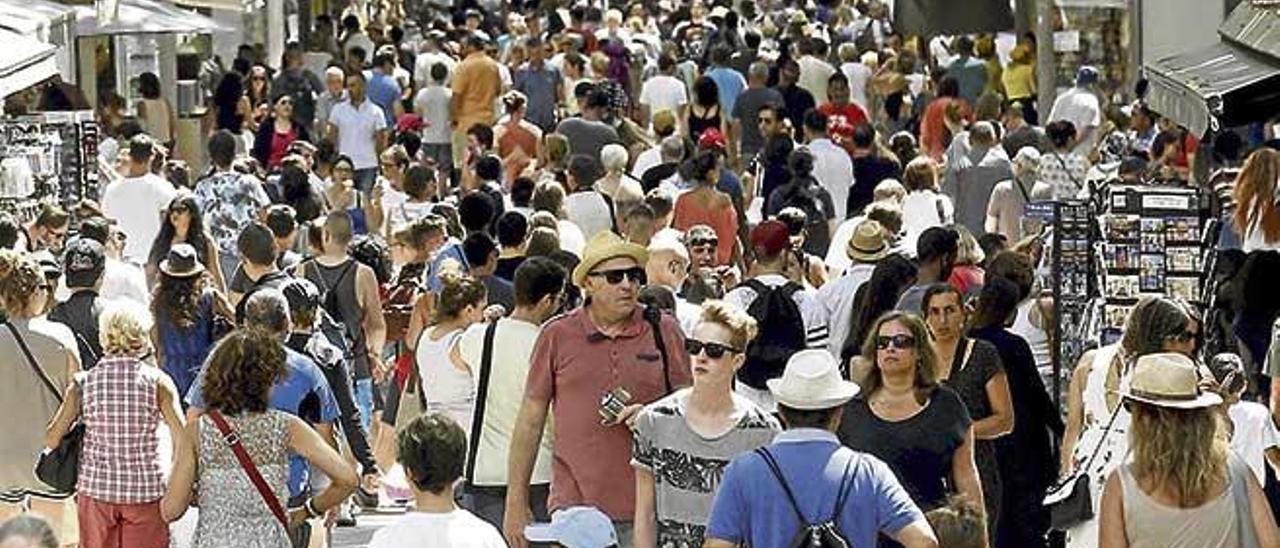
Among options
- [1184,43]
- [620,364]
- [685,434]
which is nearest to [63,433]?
[620,364]

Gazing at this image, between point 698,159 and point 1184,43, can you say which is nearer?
point 698,159

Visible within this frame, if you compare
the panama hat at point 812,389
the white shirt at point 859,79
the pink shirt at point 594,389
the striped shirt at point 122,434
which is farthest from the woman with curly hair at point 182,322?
the white shirt at point 859,79

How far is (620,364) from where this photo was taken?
1029cm

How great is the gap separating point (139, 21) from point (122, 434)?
12919 mm

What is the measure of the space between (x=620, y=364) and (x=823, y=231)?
8.38 meters

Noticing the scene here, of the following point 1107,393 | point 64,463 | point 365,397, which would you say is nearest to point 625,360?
point 1107,393

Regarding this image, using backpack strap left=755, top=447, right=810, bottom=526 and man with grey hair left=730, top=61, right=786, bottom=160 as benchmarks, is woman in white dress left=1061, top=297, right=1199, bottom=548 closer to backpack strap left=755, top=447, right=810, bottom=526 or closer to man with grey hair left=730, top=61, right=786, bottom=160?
backpack strap left=755, top=447, right=810, bottom=526

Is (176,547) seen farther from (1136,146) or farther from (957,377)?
(1136,146)

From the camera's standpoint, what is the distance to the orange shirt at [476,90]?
88.4 ft

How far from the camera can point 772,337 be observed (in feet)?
38.5

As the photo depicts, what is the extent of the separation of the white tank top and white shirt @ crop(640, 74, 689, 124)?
46.8 ft

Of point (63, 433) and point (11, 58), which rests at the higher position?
point (11, 58)

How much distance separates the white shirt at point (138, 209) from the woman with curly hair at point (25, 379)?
20.0ft

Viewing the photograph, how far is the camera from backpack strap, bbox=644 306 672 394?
10.3 metres
